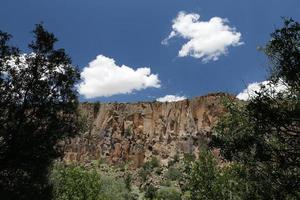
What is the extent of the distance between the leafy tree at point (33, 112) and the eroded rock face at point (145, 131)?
99.3m

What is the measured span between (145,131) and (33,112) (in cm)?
11060

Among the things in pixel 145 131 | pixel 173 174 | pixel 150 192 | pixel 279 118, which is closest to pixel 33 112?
pixel 279 118

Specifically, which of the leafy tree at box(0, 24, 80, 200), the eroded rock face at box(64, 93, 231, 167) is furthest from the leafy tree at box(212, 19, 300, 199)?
the eroded rock face at box(64, 93, 231, 167)

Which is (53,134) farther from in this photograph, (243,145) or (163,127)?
(163,127)

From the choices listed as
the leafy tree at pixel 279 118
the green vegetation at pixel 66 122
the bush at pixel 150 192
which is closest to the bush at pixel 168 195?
the bush at pixel 150 192

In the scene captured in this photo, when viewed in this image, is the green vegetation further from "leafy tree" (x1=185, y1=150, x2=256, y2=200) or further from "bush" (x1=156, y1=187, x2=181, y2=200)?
"bush" (x1=156, y1=187, x2=181, y2=200)

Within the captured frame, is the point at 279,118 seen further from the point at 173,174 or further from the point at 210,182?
the point at 173,174

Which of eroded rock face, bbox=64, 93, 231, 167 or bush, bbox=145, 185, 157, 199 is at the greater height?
eroded rock face, bbox=64, 93, 231, 167

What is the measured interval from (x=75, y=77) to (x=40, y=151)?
12.1ft

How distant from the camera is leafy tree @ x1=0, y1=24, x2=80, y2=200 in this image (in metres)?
20.3

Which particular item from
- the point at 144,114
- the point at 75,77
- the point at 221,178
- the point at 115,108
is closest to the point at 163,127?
the point at 144,114

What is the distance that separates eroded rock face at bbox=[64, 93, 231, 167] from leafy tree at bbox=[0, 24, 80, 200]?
3910 inches

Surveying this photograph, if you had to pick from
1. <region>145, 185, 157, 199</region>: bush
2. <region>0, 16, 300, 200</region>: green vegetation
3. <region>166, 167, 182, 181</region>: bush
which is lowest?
<region>145, 185, 157, 199</region>: bush

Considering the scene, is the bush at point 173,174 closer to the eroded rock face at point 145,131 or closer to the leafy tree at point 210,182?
the eroded rock face at point 145,131
